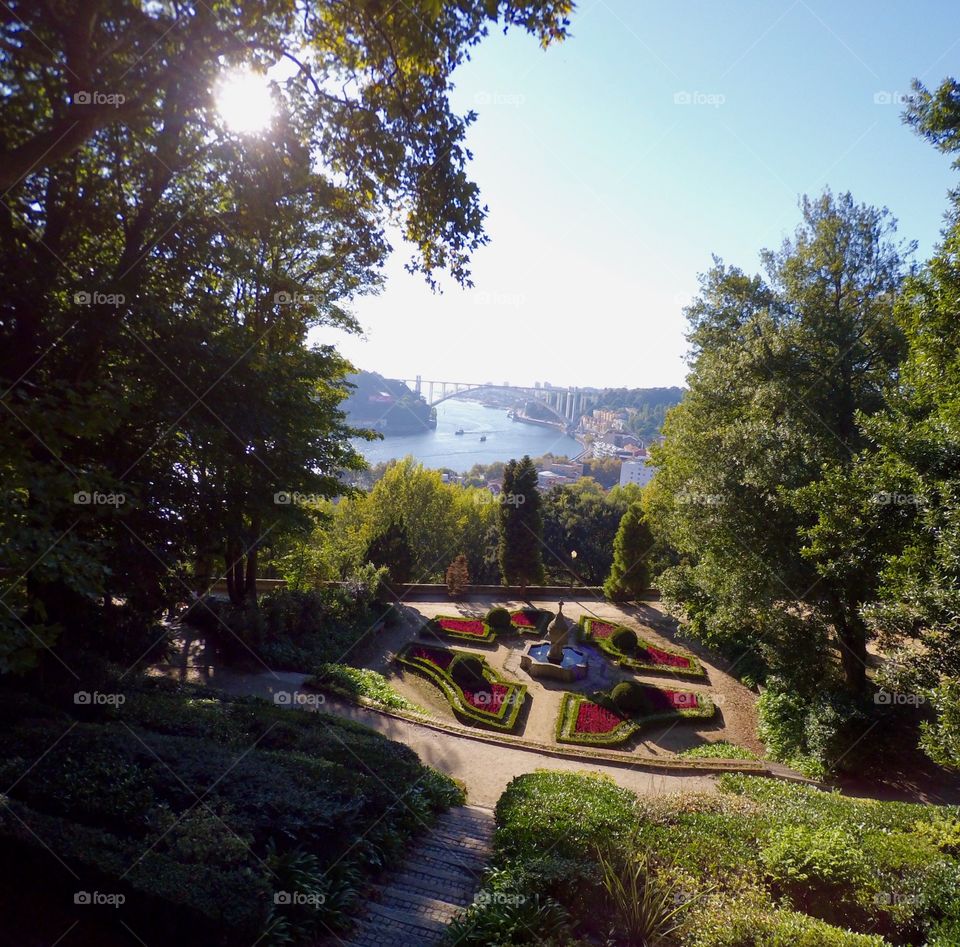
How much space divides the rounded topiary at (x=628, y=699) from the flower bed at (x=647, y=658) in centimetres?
291

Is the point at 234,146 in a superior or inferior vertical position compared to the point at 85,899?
superior

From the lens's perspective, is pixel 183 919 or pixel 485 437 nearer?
pixel 183 919

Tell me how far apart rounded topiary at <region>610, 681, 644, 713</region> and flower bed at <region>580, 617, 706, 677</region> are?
2913 mm

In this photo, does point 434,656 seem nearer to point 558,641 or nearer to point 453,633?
point 453,633

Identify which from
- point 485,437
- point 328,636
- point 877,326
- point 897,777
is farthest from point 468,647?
point 485,437

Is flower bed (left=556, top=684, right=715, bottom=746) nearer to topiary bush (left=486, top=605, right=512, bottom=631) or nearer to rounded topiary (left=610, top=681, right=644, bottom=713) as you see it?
rounded topiary (left=610, top=681, right=644, bottom=713)

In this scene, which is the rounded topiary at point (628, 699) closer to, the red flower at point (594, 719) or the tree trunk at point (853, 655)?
the red flower at point (594, 719)

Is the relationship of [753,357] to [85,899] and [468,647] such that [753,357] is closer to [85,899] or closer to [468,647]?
[468,647]

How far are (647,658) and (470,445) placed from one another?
101 m

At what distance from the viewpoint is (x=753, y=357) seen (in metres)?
15.0

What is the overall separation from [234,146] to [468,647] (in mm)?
16328

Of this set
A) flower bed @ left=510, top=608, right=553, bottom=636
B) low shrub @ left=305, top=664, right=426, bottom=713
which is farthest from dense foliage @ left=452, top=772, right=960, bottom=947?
flower bed @ left=510, top=608, right=553, bottom=636

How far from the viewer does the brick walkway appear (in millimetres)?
5293

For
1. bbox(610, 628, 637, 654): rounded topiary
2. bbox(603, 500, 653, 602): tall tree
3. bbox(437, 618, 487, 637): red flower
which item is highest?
bbox(603, 500, 653, 602): tall tree
